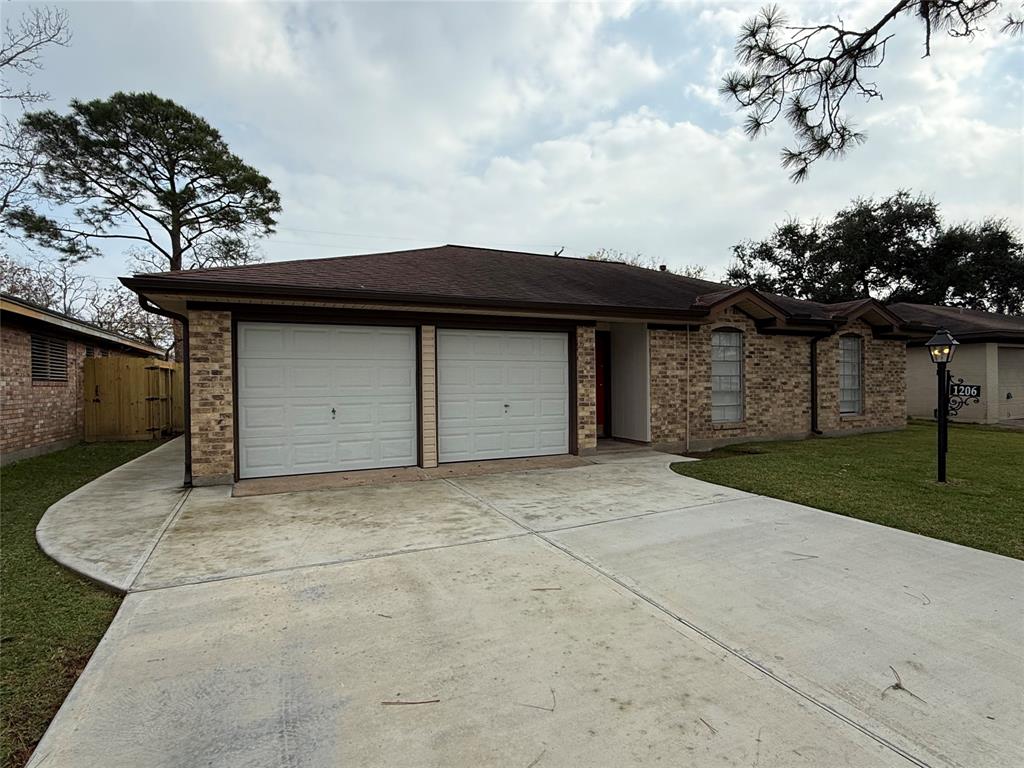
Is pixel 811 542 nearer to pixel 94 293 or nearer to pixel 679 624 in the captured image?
pixel 679 624

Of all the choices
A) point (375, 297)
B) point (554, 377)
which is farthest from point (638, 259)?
point (375, 297)

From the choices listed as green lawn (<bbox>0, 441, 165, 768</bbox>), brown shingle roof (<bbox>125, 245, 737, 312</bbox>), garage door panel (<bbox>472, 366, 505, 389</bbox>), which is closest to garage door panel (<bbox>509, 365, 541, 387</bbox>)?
garage door panel (<bbox>472, 366, 505, 389</bbox>)

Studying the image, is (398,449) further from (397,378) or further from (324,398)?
(324,398)

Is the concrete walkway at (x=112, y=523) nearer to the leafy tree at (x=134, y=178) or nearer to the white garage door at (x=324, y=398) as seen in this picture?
the white garage door at (x=324, y=398)

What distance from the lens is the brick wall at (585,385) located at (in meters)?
9.32

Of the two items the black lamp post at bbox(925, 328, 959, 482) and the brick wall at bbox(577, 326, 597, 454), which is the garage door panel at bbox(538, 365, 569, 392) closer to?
the brick wall at bbox(577, 326, 597, 454)

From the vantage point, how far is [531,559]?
4.28 meters

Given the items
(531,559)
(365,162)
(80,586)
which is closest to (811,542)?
(531,559)

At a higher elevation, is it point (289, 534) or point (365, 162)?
point (365, 162)

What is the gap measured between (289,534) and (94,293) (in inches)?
1110

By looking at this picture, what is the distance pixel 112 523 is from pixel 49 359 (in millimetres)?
8409

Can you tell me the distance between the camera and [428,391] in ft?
27.2

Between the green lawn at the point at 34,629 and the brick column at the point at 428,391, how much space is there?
4640mm

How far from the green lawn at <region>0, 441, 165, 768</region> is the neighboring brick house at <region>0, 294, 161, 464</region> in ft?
16.0
